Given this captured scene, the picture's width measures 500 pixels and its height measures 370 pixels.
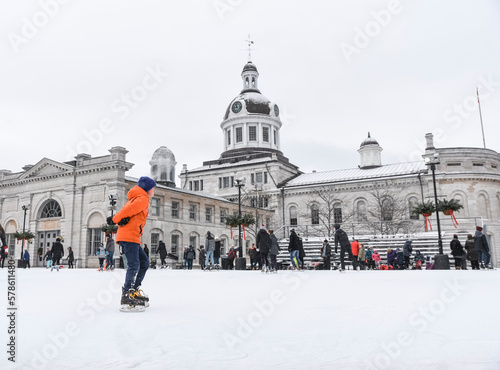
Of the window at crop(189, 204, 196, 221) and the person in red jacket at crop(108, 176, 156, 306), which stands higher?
the window at crop(189, 204, 196, 221)

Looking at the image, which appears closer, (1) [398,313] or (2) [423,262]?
(1) [398,313]

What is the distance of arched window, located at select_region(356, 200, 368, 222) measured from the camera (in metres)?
51.3

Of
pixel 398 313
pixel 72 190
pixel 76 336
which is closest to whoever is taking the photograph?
pixel 76 336

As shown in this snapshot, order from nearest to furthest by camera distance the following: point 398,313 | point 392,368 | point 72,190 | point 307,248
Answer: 1. point 392,368
2. point 398,313
3. point 307,248
4. point 72,190

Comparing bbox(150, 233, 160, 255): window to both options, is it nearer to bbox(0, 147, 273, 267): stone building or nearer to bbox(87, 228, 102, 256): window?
bbox(0, 147, 273, 267): stone building

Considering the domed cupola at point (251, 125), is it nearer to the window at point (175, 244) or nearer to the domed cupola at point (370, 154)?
the domed cupola at point (370, 154)

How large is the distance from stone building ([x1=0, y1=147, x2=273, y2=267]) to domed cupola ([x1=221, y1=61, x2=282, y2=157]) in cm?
2392

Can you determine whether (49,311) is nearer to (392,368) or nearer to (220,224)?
(392,368)

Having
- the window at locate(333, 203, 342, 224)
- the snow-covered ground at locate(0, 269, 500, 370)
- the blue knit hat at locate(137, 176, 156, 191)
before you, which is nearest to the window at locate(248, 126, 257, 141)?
the window at locate(333, 203, 342, 224)

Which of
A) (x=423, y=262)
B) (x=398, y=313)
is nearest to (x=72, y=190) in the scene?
(x=423, y=262)

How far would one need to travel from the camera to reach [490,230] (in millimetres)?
44844

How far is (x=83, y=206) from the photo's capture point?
36.6 metres

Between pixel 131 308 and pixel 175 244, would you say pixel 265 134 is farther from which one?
pixel 131 308

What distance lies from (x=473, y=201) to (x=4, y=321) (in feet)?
160
